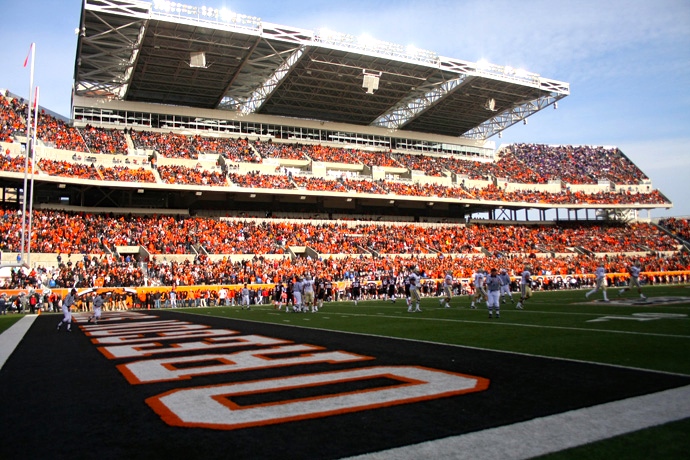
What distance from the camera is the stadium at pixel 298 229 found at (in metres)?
6.04

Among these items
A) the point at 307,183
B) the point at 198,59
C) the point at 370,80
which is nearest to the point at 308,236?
the point at 307,183

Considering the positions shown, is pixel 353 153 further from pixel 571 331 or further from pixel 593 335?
pixel 593 335

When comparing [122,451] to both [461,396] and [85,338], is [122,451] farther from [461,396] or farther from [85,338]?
[85,338]

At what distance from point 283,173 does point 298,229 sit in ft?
19.9

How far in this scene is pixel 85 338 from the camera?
1391 centimetres

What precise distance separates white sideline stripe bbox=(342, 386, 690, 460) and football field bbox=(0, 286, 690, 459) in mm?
19

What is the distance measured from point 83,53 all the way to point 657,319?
39.3m

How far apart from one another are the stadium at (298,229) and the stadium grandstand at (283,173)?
0.23 metres

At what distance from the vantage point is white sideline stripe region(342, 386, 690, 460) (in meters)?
4.32

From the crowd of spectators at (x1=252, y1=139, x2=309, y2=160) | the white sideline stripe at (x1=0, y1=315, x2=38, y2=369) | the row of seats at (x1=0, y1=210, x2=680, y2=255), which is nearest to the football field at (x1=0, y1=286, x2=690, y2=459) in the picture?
the white sideline stripe at (x1=0, y1=315, x2=38, y2=369)

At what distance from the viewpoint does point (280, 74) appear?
43.9m

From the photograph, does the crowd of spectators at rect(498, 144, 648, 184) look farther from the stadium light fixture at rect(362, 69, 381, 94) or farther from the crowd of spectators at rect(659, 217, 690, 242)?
the stadium light fixture at rect(362, 69, 381, 94)

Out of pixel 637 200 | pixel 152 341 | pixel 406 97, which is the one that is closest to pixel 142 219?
pixel 406 97

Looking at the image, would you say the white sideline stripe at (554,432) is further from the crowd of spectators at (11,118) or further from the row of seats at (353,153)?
the row of seats at (353,153)
